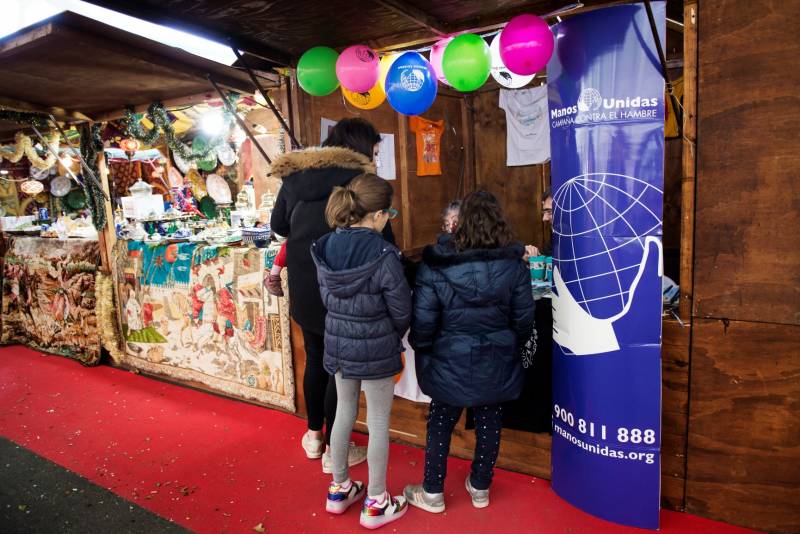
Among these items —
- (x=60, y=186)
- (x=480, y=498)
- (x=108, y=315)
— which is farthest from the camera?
(x=60, y=186)

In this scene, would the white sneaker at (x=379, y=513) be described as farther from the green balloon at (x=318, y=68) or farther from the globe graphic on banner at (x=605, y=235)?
the green balloon at (x=318, y=68)

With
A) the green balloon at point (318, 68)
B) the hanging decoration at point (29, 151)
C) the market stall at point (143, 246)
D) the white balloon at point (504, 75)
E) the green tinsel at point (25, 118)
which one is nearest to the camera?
the green balloon at point (318, 68)

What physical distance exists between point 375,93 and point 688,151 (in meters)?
1.67

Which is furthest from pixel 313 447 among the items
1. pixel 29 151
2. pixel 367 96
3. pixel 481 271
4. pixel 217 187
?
pixel 217 187

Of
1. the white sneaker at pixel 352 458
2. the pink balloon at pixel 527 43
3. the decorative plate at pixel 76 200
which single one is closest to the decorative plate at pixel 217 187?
the decorative plate at pixel 76 200

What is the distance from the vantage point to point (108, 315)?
4.44 m

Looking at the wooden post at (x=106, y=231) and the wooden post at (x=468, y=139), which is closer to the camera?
the wooden post at (x=106, y=231)

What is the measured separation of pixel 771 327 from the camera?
1965mm

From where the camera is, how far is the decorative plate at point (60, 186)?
10188mm

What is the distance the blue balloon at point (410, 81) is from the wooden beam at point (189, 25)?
755 mm

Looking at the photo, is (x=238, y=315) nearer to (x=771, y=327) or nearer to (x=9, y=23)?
(x=9, y=23)

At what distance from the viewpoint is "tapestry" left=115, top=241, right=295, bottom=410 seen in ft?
11.4

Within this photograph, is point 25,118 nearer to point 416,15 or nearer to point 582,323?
point 416,15

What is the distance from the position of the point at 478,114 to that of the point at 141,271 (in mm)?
3274
